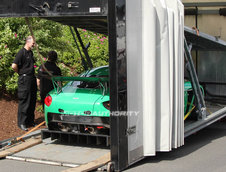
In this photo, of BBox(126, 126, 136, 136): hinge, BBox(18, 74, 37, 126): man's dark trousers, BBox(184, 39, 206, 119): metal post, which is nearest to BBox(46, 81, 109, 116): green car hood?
BBox(126, 126, 136, 136): hinge

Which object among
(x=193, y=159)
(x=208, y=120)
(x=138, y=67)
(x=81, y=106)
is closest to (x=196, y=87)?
(x=208, y=120)

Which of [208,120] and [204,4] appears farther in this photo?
[204,4]

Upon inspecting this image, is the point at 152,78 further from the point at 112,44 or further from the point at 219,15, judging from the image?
the point at 219,15

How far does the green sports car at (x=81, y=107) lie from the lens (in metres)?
7.08

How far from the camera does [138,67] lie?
21.4ft

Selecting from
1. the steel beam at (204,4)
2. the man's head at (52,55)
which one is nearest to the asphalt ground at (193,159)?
the man's head at (52,55)

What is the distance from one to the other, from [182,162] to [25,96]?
4.07 metres

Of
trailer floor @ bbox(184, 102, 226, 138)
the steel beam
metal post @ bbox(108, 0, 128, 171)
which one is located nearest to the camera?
metal post @ bbox(108, 0, 128, 171)

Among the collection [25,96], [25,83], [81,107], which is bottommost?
[25,96]

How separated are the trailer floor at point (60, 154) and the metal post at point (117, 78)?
76 centimetres

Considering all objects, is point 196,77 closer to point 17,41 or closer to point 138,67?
point 138,67

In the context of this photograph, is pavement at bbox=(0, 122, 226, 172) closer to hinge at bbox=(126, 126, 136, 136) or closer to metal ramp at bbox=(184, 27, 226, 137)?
metal ramp at bbox=(184, 27, 226, 137)

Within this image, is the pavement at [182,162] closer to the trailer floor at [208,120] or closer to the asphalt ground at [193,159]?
the asphalt ground at [193,159]

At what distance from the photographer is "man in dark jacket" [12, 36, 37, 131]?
9156 millimetres
